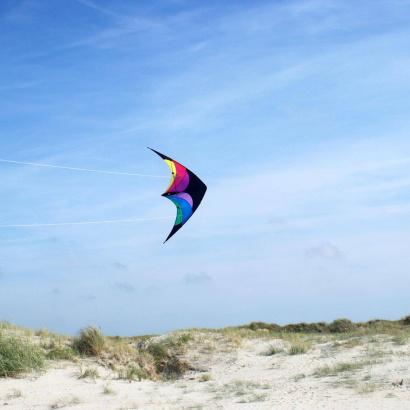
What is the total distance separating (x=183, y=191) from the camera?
12148 millimetres

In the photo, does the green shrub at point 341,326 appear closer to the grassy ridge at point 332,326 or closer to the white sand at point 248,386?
the grassy ridge at point 332,326

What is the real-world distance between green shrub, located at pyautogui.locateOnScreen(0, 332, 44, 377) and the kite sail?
12.7 ft

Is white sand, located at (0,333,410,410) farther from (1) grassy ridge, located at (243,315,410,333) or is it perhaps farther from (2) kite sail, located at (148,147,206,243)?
(1) grassy ridge, located at (243,315,410,333)

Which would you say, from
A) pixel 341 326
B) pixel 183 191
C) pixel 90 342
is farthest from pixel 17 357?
pixel 341 326

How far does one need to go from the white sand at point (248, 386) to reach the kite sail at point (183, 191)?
11.1 feet

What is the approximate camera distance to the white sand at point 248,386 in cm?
826

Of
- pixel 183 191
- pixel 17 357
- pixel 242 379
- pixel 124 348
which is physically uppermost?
pixel 183 191

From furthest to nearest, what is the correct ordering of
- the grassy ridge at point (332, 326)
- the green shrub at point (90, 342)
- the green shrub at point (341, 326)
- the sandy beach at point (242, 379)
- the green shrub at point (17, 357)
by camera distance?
the green shrub at point (341, 326) → the grassy ridge at point (332, 326) → the green shrub at point (90, 342) → the green shrub at point (17, 357) → the sandy beach at point (242, 379)

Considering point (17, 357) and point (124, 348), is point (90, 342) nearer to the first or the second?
point (124, 348)

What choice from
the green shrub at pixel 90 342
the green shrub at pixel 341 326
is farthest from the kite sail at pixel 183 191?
the green shrub at pixel 341 326

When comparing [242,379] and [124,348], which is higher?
[124,348]

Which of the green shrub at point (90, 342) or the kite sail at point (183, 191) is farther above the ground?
the kite sail at point (183, 191)

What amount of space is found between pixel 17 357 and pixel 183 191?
5.05 metres

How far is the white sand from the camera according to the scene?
8.26 metres
